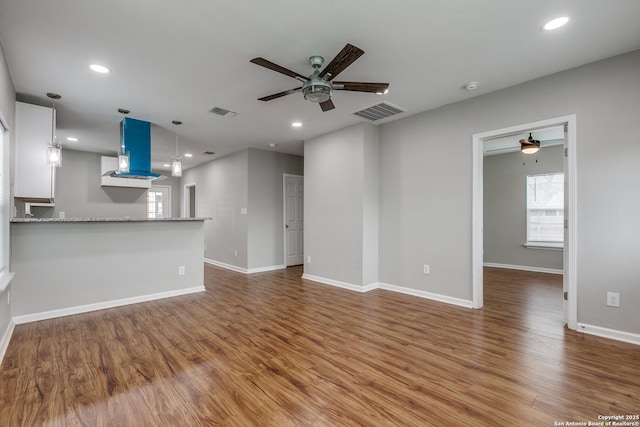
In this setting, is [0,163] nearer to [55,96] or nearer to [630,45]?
[55,96]

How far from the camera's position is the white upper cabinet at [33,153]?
337cm

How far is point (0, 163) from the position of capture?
2543mm

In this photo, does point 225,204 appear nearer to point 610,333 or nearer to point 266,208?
point 266,208

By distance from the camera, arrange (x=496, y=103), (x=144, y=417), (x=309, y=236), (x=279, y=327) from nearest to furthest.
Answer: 1. (x=144, y=417)
2. (x=279, y=327)
3. (x=496, y=103)
4. (x=309, y=236)

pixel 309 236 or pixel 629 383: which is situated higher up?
pixel 309 236

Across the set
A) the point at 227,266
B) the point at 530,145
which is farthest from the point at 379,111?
the point at 227,266

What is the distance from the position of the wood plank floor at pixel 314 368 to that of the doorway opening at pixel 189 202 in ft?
17.8

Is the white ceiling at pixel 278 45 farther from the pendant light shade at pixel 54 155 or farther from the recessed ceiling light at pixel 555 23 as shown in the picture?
the pendant light shade at pixel 54 155

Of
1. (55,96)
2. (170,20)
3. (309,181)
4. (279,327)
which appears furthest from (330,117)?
(55,96)

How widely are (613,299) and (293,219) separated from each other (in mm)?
5487

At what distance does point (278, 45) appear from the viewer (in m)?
2.57

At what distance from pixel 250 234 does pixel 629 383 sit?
5596mm

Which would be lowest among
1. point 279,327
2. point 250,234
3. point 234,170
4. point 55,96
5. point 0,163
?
point 279,327

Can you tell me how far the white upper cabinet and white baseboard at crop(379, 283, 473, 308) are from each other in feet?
15.6
